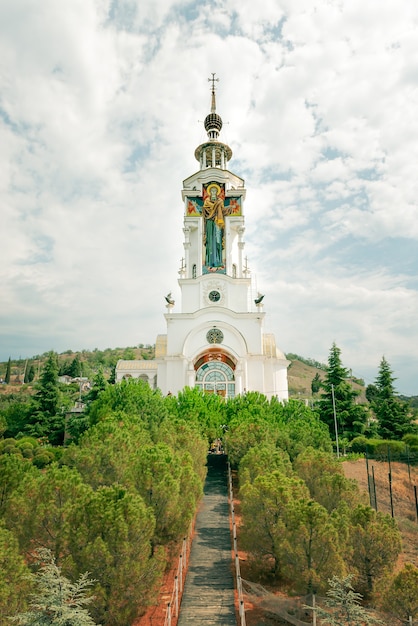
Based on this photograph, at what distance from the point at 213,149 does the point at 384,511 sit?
3302cm

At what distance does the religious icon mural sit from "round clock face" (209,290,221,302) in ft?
7.23

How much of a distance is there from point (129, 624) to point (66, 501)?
2.96 meters

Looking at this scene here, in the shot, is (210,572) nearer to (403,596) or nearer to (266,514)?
(266,514)

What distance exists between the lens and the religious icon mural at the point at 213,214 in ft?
118

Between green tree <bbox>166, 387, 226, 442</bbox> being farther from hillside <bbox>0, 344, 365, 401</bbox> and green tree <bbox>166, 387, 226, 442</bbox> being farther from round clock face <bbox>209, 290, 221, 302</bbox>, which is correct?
hillside <bbox>0, 344, 365, 401</bbox>

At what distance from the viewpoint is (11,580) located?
313 inches

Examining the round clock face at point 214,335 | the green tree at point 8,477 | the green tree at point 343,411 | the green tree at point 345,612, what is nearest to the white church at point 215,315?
the round clock face at point 214,335

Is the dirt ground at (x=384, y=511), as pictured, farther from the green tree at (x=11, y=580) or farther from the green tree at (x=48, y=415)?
the green tree at (x=48, y=415)

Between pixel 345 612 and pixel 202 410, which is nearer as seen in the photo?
pixel 345 612

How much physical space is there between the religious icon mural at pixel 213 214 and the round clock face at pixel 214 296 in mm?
2203

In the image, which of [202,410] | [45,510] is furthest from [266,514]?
[202,410]

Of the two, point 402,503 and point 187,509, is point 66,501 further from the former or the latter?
point 402,503

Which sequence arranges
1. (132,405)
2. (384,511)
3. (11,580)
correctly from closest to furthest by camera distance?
(11,580)
(384,511)
(132,405)

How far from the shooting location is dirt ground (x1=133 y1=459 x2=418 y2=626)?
412 inches
